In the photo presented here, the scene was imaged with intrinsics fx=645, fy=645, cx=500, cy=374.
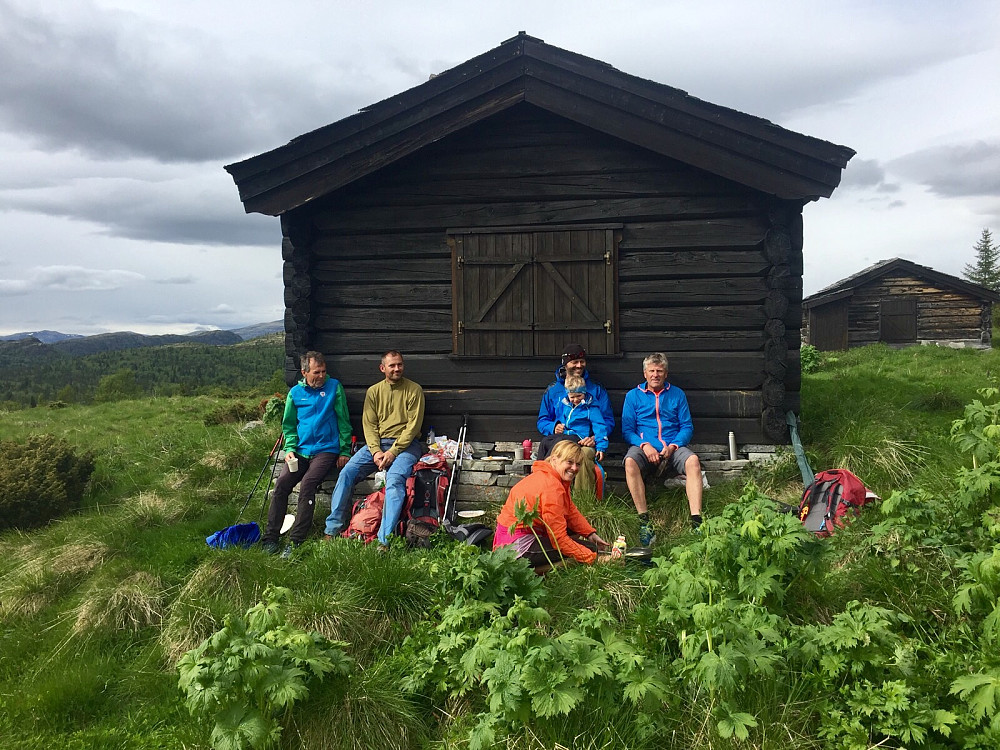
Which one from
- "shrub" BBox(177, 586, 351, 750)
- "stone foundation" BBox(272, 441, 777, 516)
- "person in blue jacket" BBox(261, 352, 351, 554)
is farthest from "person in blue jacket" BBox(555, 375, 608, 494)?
"shrub" BBox(177, 586, 351, 750)

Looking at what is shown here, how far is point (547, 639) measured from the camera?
282 cm

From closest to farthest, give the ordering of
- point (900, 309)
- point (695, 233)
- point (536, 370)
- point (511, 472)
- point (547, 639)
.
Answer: point (547, 639) < point (695, 233) < point (511, 472) < point (536, 370) < point (900, 309)

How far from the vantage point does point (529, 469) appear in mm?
6840

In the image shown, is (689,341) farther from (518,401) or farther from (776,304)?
(518,401)

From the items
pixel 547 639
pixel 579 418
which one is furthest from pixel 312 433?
pixel 547 639

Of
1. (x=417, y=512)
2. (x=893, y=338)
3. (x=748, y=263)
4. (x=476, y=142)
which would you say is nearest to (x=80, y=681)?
(x=417, y=512)

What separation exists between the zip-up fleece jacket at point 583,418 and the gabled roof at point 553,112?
2600 millimetres

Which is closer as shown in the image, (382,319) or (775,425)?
(775,425)

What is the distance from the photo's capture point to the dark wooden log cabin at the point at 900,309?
23203mm

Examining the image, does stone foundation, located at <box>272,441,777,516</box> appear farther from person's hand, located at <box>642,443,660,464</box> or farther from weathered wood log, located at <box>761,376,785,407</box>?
person's hand, located at <box>642,443,660,464</box>

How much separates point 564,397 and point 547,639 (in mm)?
3879

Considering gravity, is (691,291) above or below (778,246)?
below

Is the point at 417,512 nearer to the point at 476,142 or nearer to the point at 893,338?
the point at 476,142

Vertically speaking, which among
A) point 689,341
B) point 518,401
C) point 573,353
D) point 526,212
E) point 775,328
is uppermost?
point 526,212
